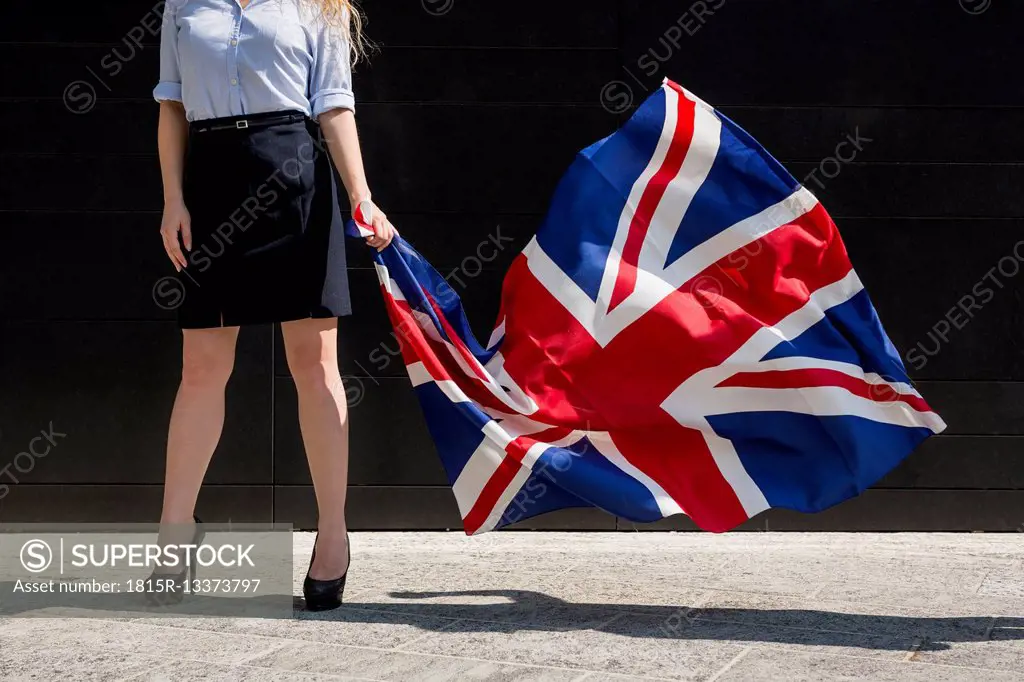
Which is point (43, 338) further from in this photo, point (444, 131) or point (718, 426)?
point (718, 426)

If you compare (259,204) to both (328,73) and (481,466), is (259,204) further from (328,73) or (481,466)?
(481,466)

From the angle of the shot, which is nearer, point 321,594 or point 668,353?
point 321,594

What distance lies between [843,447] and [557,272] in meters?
1.05

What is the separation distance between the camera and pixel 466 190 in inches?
193

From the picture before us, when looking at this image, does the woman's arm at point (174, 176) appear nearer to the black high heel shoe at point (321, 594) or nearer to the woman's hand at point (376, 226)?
the woman's hand at point (376, 226)

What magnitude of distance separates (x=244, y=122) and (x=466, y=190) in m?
1.54

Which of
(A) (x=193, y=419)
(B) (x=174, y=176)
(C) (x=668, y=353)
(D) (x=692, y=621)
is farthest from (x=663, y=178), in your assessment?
(A) (x=193, y=419)

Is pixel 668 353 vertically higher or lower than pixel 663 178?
lower

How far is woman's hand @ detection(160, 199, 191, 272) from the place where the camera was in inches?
139

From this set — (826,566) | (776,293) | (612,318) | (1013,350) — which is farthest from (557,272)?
(1013,350)

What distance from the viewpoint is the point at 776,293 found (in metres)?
3.67

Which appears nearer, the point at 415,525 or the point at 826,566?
the point at 826,566

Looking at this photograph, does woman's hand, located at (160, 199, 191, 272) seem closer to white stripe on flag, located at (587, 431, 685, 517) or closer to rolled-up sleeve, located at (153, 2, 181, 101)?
rolled-up sleeve, located at (153, 2, 181, 101)

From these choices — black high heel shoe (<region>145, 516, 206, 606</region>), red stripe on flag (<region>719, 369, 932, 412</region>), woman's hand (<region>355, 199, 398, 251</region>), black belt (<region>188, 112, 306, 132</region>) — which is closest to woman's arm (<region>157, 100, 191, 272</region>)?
black belt (<region>188, 112, 306, 132</region>)
